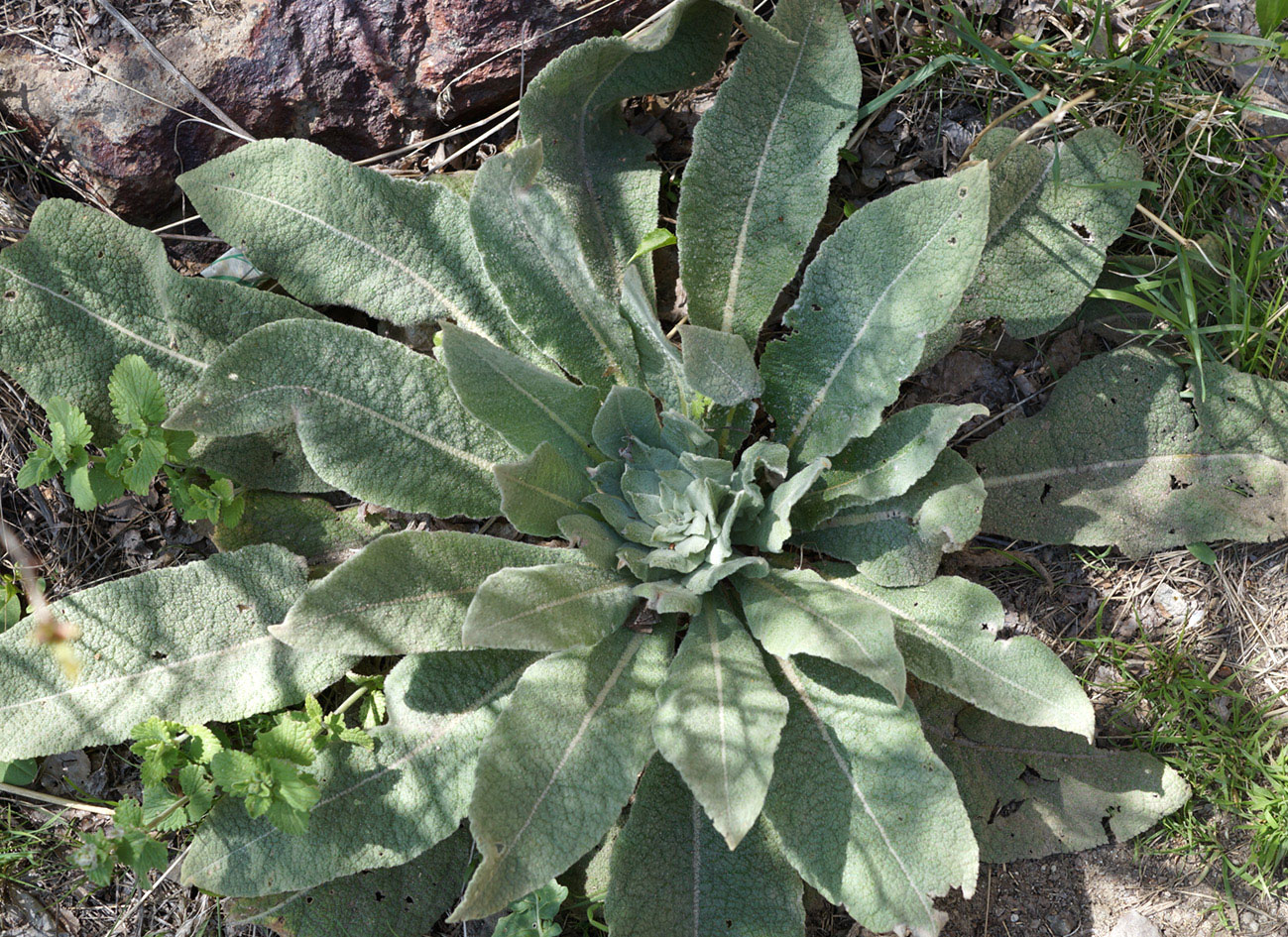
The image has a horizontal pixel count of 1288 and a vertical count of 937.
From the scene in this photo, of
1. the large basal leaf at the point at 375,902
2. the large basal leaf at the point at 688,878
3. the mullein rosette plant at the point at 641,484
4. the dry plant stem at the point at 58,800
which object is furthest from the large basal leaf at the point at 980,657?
the dry plant stem at the point at 58,800

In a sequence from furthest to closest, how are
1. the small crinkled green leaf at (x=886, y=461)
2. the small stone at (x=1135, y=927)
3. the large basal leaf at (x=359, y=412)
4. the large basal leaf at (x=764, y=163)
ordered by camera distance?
the small stone at (x=1135, y=927) < the large basal leaf at (x=764, y=163) < the large basal leaf at (x=359, y=412) < the small crinkled green leaf at (x=886, y=461)

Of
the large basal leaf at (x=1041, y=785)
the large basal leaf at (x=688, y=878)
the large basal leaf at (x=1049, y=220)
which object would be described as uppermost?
the large basal leaf at (x=1049, y=220)

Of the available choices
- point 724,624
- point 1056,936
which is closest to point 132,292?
point 724,624

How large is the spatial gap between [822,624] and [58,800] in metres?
2.09

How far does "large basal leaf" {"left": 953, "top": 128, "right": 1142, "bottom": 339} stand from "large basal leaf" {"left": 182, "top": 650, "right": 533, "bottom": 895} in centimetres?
147

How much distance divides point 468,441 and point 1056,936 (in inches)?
74.5

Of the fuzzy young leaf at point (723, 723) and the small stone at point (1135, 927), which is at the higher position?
the fuzzy young leaf at point (723, 723)

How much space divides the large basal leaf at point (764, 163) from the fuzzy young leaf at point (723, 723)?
767mm

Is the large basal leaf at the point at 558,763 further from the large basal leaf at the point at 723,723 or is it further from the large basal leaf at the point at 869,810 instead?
the large basal leaf at the point at 869,810

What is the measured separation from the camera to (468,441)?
2.17 meters

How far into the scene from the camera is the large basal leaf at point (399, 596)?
1772 mm

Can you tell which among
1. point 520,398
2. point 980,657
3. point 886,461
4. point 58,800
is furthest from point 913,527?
point 58,800

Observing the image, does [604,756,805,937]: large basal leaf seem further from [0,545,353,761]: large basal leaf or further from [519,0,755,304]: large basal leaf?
[519,0,755,304]: large basal leaf

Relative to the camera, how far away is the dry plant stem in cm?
241
